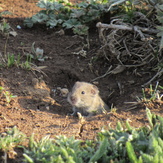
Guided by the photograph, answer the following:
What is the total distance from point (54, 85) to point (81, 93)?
51cm

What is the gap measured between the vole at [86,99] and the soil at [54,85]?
17 centimetres

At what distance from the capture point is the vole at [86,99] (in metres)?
4.81

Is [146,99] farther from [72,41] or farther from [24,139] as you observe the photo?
[72,41]

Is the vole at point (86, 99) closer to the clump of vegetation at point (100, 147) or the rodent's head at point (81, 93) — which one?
the rodent's head at point (81, 93)

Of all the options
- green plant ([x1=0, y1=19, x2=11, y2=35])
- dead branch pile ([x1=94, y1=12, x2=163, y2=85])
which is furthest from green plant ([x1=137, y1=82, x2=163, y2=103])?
green plant ([x1=0, y1=19, x2=11, y2=35])

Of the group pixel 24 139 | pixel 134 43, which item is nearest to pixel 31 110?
pixel 24 139

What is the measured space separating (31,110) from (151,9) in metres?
2.61

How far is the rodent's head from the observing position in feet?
15.7

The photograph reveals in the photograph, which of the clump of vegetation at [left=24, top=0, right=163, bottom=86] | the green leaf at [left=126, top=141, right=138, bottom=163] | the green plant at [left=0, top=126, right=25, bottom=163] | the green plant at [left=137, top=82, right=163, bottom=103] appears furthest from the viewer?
the clump of vegetation at [left=24, top=0, right=163, bottom=86]

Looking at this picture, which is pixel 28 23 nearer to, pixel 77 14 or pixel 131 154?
pixel 77 14

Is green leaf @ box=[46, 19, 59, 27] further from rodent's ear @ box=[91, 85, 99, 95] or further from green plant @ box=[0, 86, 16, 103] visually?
green plant @ box=[0, 86, 16, 103]

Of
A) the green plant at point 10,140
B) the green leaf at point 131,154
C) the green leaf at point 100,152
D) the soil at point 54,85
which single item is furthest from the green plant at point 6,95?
the green leaf at point 131,154

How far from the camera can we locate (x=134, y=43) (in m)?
5.11

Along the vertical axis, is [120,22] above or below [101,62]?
above
